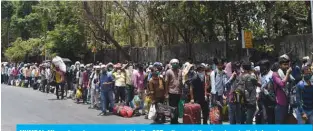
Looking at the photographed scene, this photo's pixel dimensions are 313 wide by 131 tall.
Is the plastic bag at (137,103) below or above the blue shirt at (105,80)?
below

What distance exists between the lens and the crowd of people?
284 inches

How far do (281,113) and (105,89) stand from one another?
5.33 meters

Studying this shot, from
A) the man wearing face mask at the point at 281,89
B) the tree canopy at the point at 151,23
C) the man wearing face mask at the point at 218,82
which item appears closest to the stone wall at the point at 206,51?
the tree canopy at the point at 151,23

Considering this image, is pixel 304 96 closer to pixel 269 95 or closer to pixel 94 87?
pixel 269 95

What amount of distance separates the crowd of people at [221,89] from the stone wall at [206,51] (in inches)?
90.3

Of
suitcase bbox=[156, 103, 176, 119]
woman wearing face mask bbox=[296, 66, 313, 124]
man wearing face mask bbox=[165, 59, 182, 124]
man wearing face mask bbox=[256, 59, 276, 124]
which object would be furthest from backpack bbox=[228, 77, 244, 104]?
suitcase bbox=[156, 103, 176, 119]

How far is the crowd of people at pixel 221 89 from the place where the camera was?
23.7ft

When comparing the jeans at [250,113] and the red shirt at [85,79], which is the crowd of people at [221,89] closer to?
the jeans at [250,113]

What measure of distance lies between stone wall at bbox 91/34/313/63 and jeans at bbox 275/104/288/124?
19.5ft

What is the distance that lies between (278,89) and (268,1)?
26.2ft

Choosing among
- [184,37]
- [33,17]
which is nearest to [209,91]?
[184,37]

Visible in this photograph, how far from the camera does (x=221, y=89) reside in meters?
8.82

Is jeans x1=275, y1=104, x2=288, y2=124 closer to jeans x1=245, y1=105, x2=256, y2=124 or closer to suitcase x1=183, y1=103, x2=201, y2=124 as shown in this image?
jeans x1=245, y1=105, x2=256, y2=124

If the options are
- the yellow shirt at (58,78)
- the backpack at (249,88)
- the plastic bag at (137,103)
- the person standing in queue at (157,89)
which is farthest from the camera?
the yellow shirt at (58,78)
